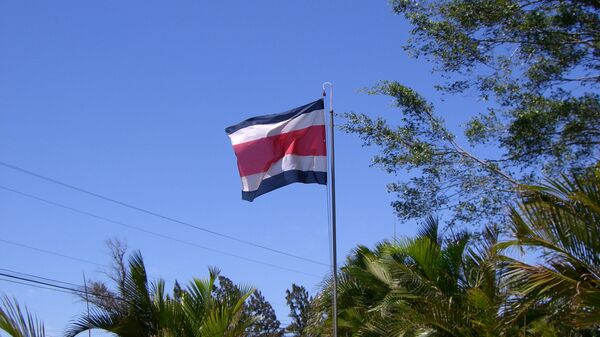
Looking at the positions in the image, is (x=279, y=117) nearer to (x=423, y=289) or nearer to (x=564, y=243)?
(x=423, y=289)

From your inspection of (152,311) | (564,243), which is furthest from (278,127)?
(564,243)

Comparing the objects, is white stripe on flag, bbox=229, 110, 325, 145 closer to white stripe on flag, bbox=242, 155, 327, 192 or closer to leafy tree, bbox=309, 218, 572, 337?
white stripe on flag, bbox=242, 155, 327, 192

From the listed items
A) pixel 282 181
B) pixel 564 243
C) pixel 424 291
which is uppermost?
pixel 282 181

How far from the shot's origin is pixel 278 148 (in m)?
13.0

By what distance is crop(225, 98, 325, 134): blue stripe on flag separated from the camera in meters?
13.1

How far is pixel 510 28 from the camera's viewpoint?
1360 centimetres

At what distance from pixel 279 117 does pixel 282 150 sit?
0.59 m

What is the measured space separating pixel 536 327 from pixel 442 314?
2591 millimetres

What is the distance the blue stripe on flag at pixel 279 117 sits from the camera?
13.1 meters

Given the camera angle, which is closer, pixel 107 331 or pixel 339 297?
pixel 107 331

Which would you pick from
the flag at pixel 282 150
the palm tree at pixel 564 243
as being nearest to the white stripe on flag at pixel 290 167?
the flag at pixel 282 150

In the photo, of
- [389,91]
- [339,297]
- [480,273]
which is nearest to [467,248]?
[480,273]

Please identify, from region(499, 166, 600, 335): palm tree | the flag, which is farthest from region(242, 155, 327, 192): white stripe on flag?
region(499, 166, 600, 335): palm tree

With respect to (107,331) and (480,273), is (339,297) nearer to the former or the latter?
(480,273)
